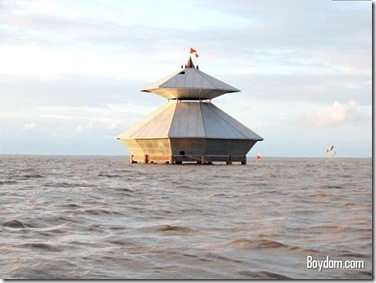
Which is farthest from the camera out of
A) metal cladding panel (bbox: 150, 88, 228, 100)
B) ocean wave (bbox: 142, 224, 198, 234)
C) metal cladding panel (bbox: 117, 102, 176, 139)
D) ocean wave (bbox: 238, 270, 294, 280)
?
metal cladding panel (bbox: 150, 88, 228, 100)

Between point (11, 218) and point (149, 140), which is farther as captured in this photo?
point (149, 140)

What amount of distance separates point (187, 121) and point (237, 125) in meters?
4.72

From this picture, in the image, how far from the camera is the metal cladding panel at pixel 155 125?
63.3 meters

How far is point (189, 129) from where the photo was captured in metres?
63.0

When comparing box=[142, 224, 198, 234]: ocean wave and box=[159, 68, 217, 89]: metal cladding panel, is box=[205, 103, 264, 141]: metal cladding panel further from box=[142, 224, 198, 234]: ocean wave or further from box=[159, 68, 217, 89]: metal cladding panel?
box=[142, 224, 198, 234]: ocean wave

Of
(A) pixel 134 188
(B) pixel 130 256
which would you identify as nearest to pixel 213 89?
(A) pixel 134 188

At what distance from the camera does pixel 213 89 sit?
65.5 metres

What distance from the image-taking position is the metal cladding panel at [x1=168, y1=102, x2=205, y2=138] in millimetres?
62219

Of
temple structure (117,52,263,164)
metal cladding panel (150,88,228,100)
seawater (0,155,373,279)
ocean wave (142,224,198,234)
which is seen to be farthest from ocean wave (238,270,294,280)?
metal cladding panel (150,88,228,100)

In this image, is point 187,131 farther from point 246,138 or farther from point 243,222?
point 243,222

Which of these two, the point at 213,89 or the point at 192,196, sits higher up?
the point at 213,89

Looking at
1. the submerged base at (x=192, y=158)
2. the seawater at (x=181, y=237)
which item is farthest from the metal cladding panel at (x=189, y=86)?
the seawater at (x=181, y=237)

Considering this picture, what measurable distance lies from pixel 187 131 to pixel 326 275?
53576 millimetres

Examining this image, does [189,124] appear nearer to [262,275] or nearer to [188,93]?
[188,93]
